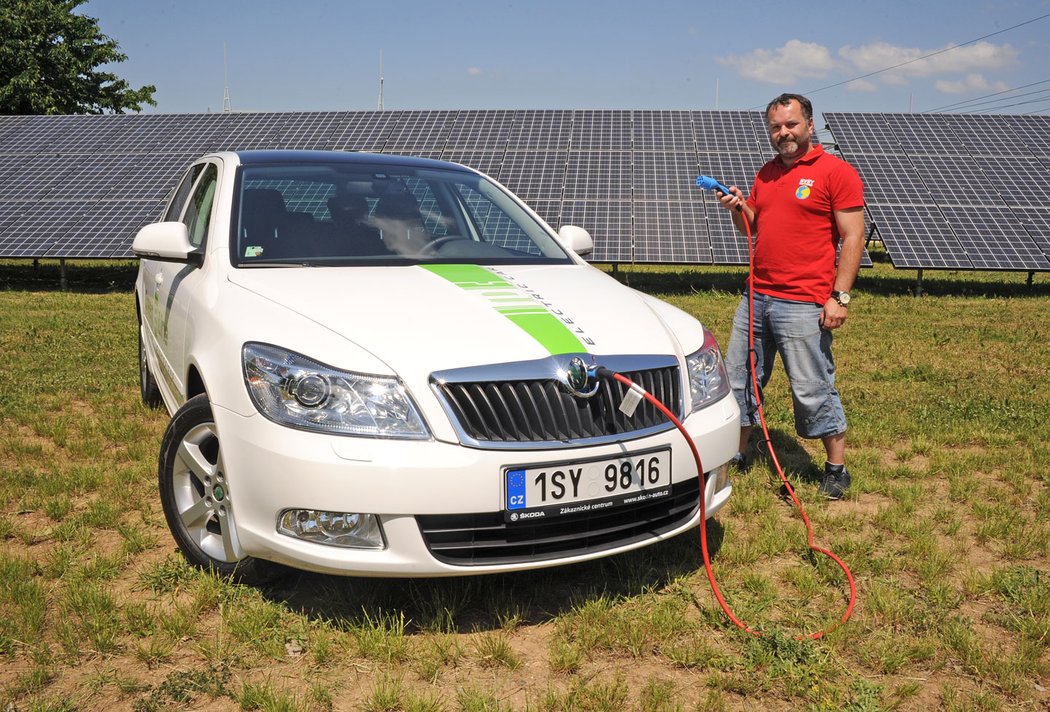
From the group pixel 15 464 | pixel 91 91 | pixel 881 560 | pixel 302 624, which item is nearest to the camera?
pixel 302 624

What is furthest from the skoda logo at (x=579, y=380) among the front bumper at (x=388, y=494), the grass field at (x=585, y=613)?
the grass field at (x=585, y=613)

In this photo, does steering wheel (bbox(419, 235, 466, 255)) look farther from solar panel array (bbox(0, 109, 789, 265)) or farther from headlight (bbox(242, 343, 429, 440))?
solar panel array (bbox(0, 109, 789, 265))

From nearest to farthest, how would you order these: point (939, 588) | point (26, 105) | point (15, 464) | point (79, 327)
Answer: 1. point (939, 588)
2. point (15, 464)
3. point (79, 327)
4. point (26, 105)

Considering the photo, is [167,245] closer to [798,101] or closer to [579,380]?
[579,380]

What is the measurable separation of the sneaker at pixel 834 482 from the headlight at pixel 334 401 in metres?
2.74

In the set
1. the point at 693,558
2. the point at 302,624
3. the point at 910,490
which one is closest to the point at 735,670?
the point at 693,558

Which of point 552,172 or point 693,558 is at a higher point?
point 693,558

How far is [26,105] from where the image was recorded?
31812 millimetres

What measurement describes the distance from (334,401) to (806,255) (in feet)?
8.79

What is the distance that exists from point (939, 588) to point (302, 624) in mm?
2420

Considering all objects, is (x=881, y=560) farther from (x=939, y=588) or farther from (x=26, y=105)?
(x=26, y=105)

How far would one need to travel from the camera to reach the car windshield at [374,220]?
3.88m

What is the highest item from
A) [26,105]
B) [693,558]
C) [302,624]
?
[302,624]

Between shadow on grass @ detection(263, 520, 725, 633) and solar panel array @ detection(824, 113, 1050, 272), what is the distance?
11.0m
